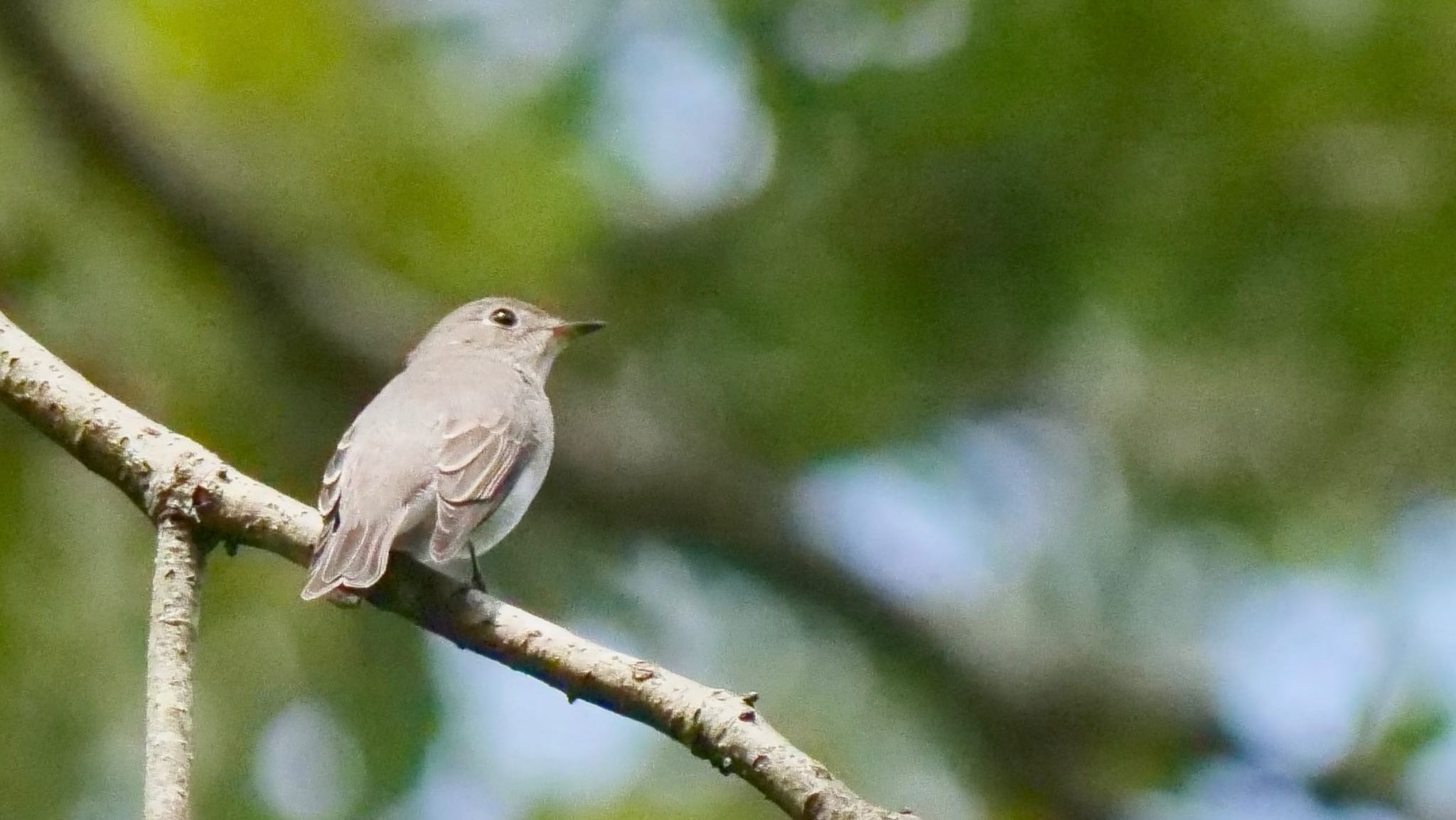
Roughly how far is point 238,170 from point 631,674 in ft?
9.07

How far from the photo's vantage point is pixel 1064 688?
484cm

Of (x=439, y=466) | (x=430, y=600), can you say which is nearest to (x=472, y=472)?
(x=439, y=466)

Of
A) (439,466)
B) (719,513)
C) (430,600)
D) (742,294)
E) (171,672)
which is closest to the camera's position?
(171,672)

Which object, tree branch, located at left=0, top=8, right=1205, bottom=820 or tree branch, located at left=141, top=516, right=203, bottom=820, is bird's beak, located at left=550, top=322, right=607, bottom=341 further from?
tree branch, located at left=141, top=516, right=203, bottom=820

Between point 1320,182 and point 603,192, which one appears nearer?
point 1320,182

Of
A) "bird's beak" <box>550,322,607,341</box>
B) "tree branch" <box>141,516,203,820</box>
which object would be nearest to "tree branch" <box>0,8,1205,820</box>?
"bird's beak" <box>550,322,607,341</box>

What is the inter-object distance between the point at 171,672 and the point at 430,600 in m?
0.61

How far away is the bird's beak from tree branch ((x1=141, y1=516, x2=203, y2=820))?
6.72 ft

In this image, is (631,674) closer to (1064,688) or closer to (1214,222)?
(1214,222)

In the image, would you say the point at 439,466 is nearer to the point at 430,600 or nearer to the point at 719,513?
the point at 430,600

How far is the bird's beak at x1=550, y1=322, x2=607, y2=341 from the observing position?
187 inches

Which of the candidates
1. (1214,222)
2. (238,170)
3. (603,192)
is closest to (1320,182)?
(1214,222)

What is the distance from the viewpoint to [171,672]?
2.46m

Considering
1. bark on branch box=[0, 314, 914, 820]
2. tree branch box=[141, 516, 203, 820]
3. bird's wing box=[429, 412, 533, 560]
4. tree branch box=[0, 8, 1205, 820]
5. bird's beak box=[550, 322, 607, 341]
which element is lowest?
tree branch box=[141, 516, 203, 820]
